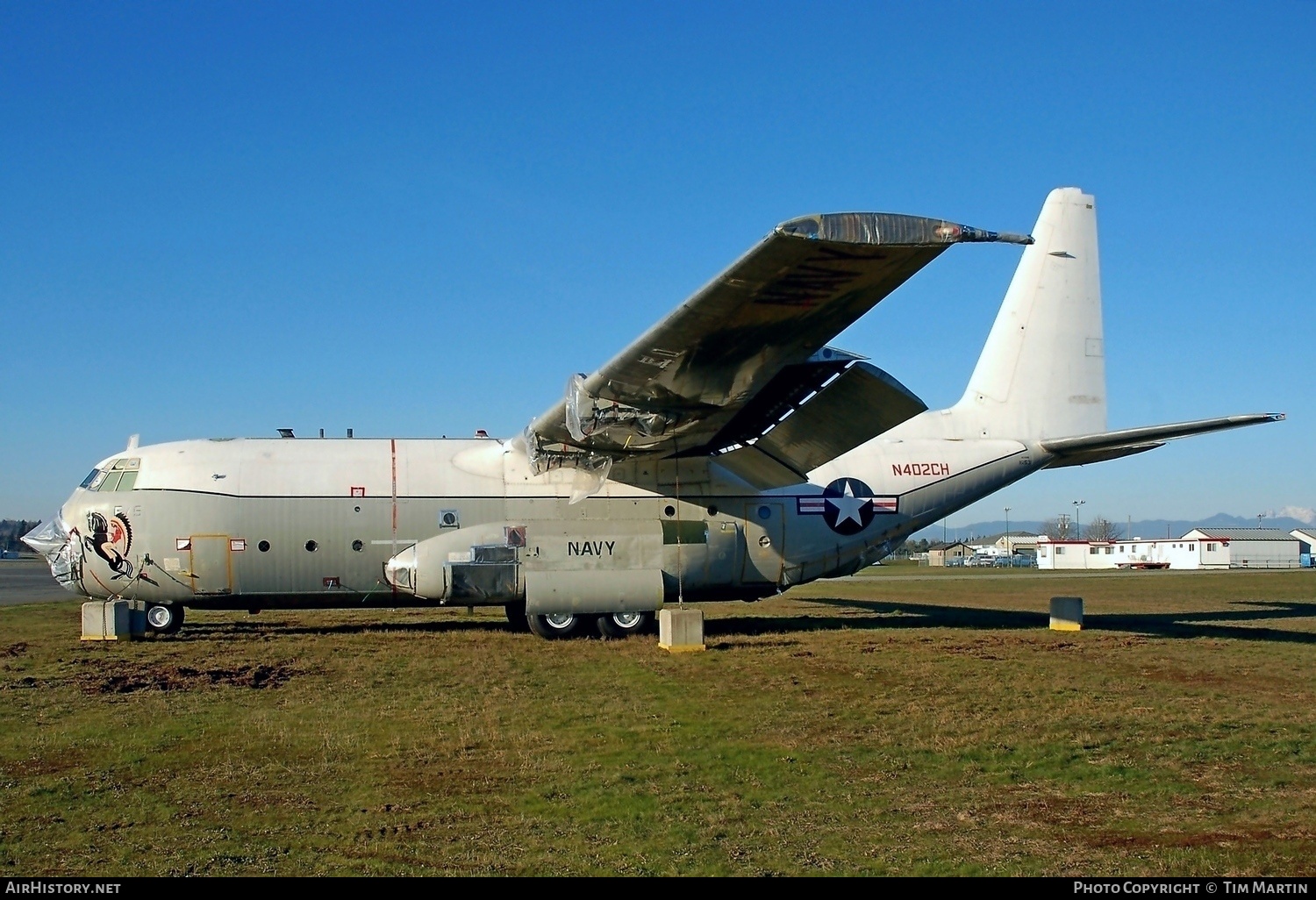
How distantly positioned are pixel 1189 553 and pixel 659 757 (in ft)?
285

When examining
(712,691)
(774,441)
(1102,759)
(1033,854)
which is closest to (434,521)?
(774,441)

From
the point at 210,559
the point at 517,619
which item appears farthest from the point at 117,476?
the point at 517,619

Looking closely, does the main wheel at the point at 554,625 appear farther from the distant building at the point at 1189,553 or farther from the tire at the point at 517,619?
the distant building at the point at 1189,553

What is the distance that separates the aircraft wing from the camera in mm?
10211

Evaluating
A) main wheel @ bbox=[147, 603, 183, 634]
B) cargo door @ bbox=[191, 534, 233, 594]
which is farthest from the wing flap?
main wheel @ bbox=[147, 603, 183, 634]

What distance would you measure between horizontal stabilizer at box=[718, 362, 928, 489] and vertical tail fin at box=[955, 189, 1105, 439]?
4.73 metres

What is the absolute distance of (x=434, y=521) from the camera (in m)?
19.5

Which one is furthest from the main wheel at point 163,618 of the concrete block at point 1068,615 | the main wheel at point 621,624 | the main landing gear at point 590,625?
the concrete block at point 1068,615

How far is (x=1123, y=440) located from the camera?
20.2m

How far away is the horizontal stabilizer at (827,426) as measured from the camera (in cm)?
1634

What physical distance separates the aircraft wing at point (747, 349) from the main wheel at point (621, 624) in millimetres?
2957

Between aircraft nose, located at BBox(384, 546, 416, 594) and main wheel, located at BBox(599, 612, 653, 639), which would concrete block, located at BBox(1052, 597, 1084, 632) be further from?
aircraft nose, located at BBox(384, 546, 416, 594)
